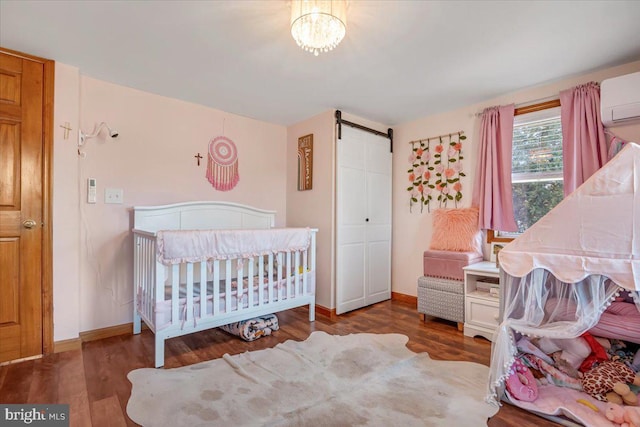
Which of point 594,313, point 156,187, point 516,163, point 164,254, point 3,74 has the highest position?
point 3,74

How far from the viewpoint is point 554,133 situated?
269cm

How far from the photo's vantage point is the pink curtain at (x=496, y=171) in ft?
9.23

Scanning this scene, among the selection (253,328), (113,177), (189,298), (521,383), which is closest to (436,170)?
(521,383)

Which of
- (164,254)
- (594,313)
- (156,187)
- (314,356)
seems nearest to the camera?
(594,313)

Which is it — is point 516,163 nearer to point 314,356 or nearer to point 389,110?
point 389,110

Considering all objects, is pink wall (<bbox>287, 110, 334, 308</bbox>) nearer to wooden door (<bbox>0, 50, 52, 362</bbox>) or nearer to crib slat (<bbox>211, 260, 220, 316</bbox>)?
crib slat (<bbox>211, 260, 220, 316</bbox>)

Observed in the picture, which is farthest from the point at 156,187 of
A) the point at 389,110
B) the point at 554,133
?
the point at 554,133

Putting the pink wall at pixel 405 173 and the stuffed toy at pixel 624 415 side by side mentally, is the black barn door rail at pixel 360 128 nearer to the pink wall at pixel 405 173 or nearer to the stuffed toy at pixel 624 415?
the pink wall at pixel 405 173

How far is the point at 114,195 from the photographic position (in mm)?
2598

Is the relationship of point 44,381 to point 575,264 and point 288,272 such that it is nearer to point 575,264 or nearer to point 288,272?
point 288,272

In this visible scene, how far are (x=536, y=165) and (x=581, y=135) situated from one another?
44 cm

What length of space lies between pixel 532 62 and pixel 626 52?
1.90ft

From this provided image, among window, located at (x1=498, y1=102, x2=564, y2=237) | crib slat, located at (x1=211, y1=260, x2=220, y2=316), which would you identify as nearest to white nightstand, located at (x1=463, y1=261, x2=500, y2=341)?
window, located at (x1=498, y1=102, x2=564, y2=237)

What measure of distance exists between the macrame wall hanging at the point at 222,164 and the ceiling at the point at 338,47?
1.65 feet
